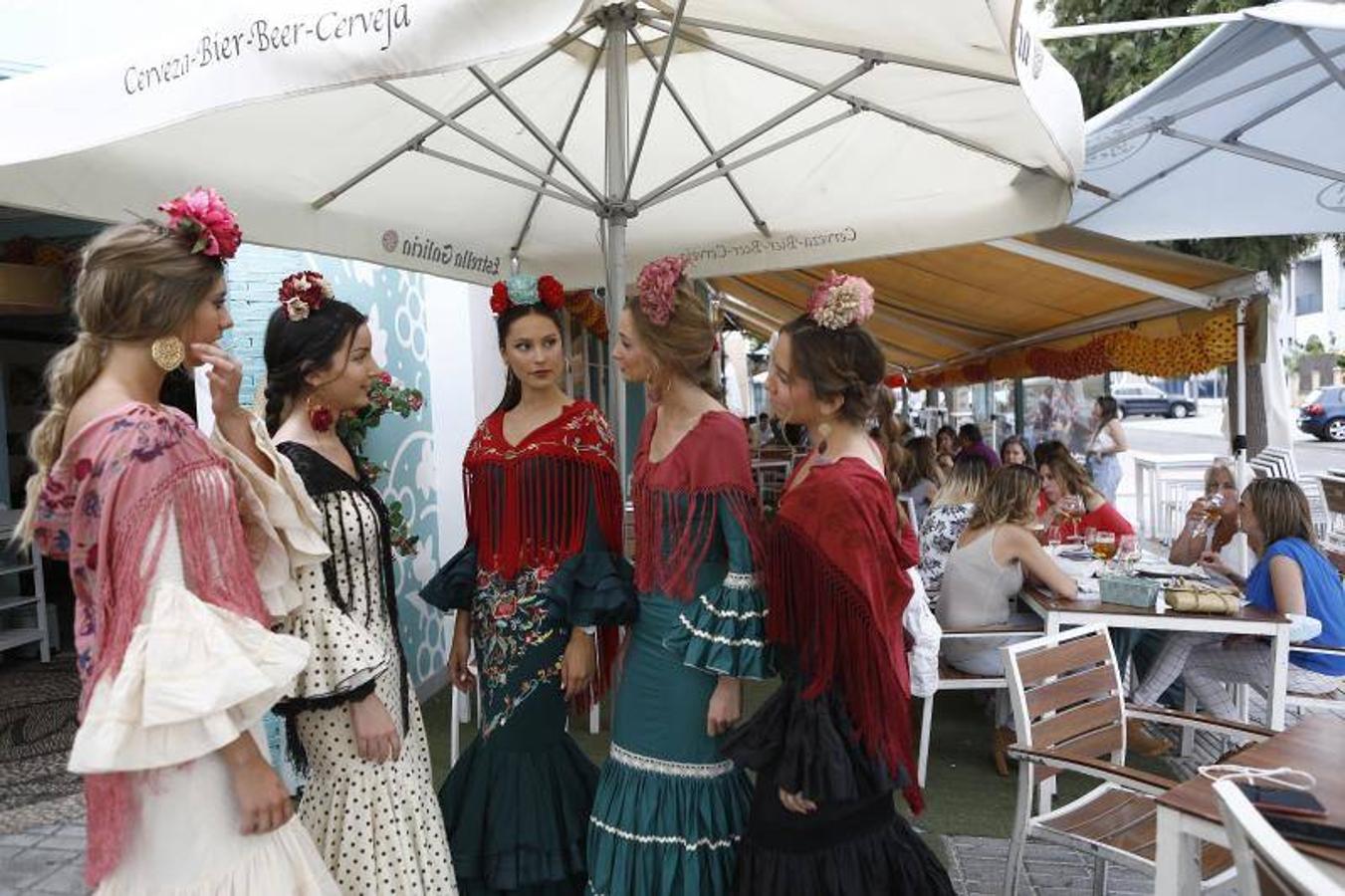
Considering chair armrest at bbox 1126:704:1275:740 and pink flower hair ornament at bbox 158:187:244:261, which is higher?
pink flower hair ornament at bbox 158:187:244:261

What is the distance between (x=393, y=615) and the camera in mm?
2428

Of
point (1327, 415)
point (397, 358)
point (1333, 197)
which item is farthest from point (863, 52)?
point (1327, 415)

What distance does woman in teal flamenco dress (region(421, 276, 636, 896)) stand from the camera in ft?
8.46

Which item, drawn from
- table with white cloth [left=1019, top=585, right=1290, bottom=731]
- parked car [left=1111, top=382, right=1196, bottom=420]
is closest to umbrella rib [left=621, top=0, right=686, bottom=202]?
table with white cloth [left=1019, top=585, right=1290, bottom=731]

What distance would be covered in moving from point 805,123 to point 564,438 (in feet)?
6.07

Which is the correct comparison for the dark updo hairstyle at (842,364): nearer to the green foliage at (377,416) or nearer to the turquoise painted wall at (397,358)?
the green foliage at (377,416)

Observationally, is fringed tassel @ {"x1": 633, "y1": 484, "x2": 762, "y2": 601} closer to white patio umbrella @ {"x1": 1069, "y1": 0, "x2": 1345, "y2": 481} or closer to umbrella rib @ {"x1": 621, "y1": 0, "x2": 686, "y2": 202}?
umbrella rib @ {"x1": 621, "y1": 0, "x2": 686, "y2": 202}

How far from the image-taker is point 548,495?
264 centimetres

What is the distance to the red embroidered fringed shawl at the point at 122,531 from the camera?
1518 mm

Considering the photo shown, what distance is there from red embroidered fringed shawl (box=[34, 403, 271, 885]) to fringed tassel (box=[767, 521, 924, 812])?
1163 millimetres

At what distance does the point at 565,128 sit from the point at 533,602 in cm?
203

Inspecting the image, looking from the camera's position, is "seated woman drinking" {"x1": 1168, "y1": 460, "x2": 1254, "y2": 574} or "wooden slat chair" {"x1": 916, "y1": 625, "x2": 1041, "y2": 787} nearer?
"wooden slat chair" {"x1": 916, "y1": 625, "x2": 1041, "y2": 787}

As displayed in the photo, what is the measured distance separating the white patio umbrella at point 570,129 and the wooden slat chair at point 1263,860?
1489mm

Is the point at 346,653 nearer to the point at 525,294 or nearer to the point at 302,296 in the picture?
the point at 302,296
